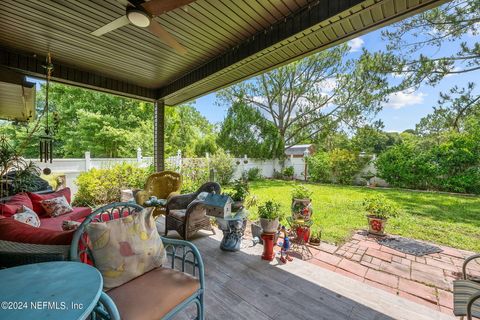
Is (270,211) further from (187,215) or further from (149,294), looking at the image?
(149,294)

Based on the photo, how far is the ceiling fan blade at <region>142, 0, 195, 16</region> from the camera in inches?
66.4

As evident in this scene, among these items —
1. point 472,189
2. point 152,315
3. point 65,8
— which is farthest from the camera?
point 472,189

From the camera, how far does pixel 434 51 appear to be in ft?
15.4

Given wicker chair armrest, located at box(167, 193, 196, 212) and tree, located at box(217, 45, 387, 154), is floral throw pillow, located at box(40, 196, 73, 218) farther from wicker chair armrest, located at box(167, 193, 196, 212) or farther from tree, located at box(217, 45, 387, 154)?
tree, located at box(217, 45, 387, 154)

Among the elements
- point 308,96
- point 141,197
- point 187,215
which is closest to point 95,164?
point 141,197

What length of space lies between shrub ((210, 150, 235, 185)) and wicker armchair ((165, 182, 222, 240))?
15.2 ft

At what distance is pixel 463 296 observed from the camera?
1.43 metres

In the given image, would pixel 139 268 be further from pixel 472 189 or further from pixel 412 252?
pixel 472 189

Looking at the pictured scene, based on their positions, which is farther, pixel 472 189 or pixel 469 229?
pixel 472 189

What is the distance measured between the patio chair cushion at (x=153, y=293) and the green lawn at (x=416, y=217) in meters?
2.65

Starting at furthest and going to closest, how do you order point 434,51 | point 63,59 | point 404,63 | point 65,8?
point 404,63 → point 434,51 → point 63,59 → point 65,8

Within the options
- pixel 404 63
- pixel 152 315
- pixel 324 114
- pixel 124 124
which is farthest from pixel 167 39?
pixel 124 124

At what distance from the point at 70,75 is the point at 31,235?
3338 millimetres

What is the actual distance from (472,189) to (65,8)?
32.8 ft
